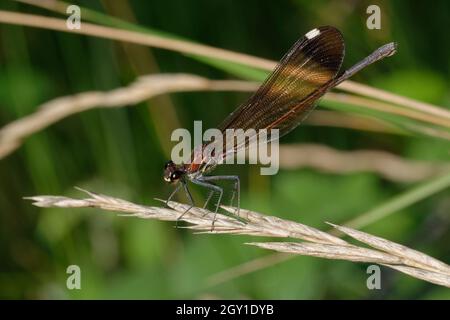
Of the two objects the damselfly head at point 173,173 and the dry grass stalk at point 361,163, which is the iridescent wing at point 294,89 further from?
the dry grass stalk at point 361,163

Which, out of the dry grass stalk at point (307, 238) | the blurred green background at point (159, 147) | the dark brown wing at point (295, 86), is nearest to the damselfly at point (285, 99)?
the dark brown wing at point (295, 86)

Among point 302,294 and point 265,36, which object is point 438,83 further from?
point 302,294

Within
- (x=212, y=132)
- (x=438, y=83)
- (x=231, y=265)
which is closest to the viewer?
(x=212, y=132)

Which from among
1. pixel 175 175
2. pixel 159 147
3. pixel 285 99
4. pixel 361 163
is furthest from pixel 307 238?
pixel 159 147

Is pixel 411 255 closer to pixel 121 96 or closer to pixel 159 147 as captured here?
pixel 121 96

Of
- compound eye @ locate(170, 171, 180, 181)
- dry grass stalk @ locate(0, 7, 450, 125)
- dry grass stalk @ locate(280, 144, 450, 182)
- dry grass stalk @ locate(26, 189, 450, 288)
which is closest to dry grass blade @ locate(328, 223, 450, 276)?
dry grass stalk @ locate(26, 189, 450, 288)

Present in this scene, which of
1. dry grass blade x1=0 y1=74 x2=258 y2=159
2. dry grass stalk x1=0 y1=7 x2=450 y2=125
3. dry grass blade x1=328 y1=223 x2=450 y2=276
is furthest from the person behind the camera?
dry grass blade x1=0 y1=74 x2=258 y2=159

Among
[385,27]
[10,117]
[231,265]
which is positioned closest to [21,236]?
[10,117]

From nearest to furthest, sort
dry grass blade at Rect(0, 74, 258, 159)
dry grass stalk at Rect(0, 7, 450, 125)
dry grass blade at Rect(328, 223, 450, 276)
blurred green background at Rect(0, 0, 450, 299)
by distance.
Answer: dry grass blade at Rect(328, 223, 450, 276) < dry grass stalk at Rect(0, 7, 450, 125) < dry grass blade at Rect(0, 74, 258, 159) < blurred green background at Rect(0, 0, 450, 299)

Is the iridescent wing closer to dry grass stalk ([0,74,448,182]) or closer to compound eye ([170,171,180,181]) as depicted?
dry grass stalk ([0,74,448,182])
